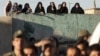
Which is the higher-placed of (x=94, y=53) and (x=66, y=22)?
(x=94, y=53)

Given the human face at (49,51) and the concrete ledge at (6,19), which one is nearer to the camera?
the human face at (49,51)

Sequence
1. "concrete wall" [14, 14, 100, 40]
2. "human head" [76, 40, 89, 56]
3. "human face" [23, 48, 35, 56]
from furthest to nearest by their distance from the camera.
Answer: "concrete wall" [14, 14, 100, 40]
"human head" [76, 40, 89, 56]
"human face" [23, 48, 35, 56]

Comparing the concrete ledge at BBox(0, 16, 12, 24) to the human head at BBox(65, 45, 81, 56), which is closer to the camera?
the human head at BBox(65, 45, 81, 56)

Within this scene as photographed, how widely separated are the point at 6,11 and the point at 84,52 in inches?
706

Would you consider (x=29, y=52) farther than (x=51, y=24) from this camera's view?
No

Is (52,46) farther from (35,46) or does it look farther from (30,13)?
(30,13)

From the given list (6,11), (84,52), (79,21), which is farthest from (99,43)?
(79,21)

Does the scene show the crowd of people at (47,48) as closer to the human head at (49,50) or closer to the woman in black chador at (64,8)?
the human head at (49,50)

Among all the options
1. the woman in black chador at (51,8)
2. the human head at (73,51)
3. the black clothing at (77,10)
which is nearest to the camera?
the human head at (73,51)

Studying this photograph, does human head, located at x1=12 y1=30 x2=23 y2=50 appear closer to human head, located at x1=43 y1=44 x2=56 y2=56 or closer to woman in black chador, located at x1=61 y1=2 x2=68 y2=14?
human head, located at x1=43 y1=44 x2=56 y2=56

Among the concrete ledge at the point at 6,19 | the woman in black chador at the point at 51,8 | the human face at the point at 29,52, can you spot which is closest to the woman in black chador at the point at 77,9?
the woman in black chador at the point at 51,8

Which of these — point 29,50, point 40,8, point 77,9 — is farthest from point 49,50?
point 77,9

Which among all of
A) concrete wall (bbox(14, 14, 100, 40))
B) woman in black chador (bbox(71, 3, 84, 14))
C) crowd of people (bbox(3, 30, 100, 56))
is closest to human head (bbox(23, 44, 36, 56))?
crowd of people (bbox(3, 30, 100, 56))

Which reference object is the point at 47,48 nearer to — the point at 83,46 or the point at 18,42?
the point at 18,42
